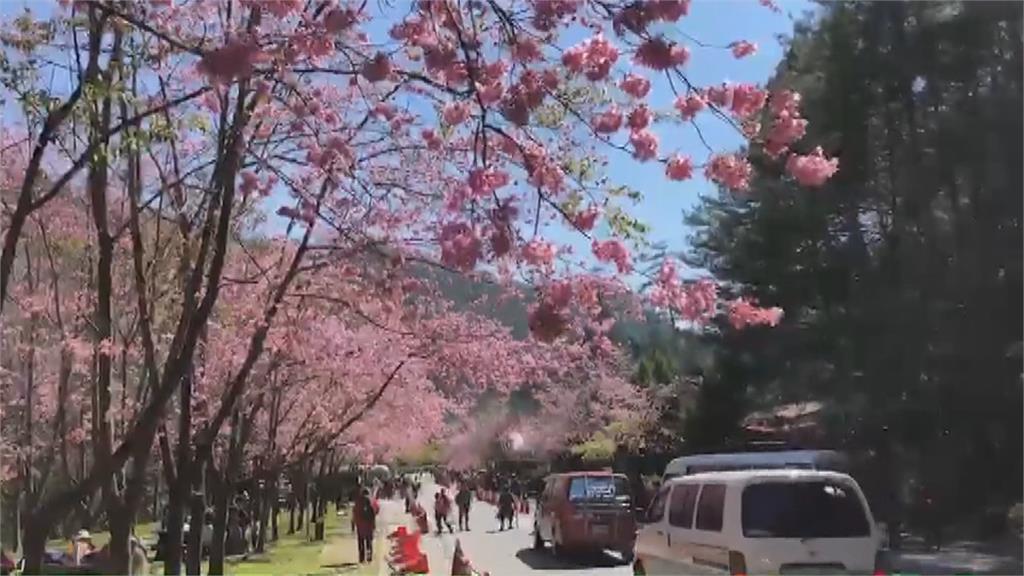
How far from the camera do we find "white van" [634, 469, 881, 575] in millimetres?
11336

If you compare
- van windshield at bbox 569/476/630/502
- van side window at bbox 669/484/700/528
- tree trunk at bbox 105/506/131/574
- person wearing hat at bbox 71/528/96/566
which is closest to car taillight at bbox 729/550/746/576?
van side window at bbox 669/484/700/528

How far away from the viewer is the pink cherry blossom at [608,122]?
8211mm

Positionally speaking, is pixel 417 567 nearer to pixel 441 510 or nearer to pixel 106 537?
pixel 441 510

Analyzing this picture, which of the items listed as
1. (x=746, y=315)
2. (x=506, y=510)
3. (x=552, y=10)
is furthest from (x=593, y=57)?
(x=506, y=510)

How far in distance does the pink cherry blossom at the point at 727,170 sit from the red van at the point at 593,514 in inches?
655

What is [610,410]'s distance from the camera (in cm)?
5362

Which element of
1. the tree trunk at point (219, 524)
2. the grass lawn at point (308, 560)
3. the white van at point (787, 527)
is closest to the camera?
the white van at point (787, 527)

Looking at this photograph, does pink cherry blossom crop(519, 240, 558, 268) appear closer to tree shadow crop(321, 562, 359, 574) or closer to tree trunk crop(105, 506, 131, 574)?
tree trunk crop(105, 506, 131, 574)

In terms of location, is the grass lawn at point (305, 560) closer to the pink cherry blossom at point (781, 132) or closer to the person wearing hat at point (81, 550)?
the person wearing hat at point (81, 550)

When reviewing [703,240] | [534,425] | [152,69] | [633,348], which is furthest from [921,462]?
[633,348]

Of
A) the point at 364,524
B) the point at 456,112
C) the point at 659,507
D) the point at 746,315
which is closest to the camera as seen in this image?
the point at 746,315

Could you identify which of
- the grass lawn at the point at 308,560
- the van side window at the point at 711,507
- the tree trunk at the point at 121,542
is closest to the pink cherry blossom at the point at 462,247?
the tree trunk at the point at 121,542

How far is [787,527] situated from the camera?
456 inches

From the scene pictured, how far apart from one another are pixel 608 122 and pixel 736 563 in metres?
4.96
